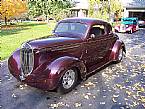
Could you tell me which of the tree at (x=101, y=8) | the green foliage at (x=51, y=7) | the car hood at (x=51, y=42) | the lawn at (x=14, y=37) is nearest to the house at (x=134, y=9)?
the green foliage at (x=51, y=7)

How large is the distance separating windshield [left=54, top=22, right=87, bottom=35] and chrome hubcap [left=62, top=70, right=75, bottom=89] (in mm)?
1520

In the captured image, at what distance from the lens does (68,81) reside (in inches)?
266

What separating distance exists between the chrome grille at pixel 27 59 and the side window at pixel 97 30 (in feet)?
7.95

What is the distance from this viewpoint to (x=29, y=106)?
5.77m

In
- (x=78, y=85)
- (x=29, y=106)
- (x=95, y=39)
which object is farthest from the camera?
(x=95, y=39)

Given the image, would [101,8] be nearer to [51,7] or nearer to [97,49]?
[51,7]

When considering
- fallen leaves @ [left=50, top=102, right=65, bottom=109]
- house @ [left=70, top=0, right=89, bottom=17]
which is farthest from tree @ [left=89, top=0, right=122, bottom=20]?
fallen leaves @ [left=50, top=102, right=65, bottom=109]

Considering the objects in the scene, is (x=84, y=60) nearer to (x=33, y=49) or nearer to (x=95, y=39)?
(x=95, y=39)

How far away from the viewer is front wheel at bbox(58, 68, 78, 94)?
6.50 meters

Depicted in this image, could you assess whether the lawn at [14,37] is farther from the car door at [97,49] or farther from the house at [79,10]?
the house at [79,10]

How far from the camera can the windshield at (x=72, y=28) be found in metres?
7.79

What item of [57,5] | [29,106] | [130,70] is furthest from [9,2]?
[29,106]

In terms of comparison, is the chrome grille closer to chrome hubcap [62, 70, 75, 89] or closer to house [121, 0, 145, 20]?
chrome hubcap [62, 70, 75, 89]

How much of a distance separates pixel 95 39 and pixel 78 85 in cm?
172
